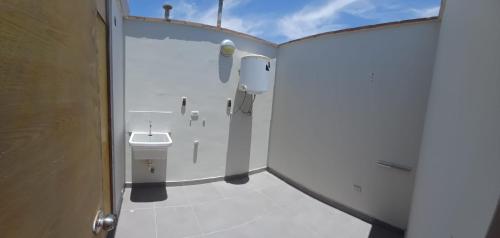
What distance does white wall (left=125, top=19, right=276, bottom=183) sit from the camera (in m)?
2.67

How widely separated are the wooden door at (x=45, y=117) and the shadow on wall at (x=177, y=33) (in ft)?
7.11

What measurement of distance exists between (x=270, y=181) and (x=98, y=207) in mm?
2850

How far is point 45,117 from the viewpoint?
0.44m

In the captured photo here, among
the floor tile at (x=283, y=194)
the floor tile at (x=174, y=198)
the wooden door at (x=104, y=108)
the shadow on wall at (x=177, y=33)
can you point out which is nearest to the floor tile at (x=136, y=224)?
the floor tile at (x=174, y=198)

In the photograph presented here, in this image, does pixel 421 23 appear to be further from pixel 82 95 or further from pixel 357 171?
pixel 82 95

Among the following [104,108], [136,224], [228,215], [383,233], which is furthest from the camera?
[228,215]

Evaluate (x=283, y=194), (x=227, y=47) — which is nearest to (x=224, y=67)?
(x=227, y=47)

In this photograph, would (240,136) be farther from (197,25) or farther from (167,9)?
(167,9)

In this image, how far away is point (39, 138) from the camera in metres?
0.42

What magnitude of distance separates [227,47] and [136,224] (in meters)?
2.34

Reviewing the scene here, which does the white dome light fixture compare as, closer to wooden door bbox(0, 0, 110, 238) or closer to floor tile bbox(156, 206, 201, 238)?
floor tile bbox(156, 206, 201, 238)

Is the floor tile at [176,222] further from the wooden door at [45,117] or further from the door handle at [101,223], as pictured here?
the wooden door at [45,117]

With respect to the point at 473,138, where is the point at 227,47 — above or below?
above

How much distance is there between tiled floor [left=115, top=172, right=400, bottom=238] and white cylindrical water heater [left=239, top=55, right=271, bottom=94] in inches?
58.0
